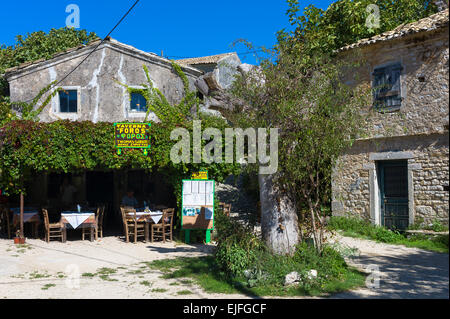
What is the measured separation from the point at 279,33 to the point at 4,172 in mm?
7986

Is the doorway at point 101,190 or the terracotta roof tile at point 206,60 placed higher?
the terracotta roof tile at point 206,60

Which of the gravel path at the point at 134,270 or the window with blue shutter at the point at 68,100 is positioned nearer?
the gravel path at the point at 134,270

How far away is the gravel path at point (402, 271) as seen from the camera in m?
5.80

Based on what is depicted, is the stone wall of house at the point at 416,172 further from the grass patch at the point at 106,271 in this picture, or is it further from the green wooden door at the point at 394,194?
the grass patch at the point at 106,271

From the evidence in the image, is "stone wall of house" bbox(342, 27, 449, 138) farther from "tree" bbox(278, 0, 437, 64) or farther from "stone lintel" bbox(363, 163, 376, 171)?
"tree" bbox(278, 0, 437, 64)

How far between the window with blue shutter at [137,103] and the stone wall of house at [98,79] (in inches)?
5.9

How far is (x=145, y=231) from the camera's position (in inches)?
444

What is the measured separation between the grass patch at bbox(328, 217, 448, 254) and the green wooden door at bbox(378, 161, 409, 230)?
38cm

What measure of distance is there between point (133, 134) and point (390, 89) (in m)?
7.21

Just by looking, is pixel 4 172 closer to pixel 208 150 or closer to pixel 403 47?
pixel 208 150

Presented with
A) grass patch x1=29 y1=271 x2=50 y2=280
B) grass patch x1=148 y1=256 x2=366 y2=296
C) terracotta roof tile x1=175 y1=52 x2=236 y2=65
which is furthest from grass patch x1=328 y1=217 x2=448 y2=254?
terracotta roof tile x1=175 y1=52 x2=236 y2=65

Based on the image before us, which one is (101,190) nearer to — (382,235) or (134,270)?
(134,270)

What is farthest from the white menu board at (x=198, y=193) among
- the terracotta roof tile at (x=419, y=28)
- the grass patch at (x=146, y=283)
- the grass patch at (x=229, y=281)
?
the terracotta roof tile at (x=419, y=28)
